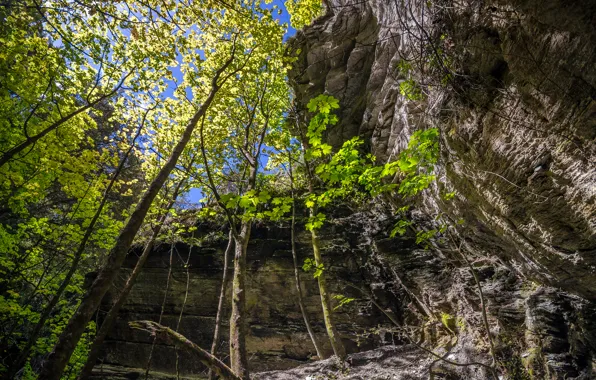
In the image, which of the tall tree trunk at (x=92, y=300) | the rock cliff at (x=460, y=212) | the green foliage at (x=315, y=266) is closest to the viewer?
the rock cliff at (x=460, y=212)

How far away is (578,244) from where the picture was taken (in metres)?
3.88

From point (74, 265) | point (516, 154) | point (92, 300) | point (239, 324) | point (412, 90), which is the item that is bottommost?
point (239, 324)

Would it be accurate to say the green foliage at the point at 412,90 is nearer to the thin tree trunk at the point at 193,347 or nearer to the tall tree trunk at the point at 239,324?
the tall tree trunk at the point at 239,324

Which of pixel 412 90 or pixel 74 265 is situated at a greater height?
pixel 412 90

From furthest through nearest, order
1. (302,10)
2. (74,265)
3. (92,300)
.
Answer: (302,10) < (74,265) < (92,300)

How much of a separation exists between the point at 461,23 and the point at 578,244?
337cm

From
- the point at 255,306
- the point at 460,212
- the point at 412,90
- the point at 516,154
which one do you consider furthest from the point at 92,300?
the point at 255,306

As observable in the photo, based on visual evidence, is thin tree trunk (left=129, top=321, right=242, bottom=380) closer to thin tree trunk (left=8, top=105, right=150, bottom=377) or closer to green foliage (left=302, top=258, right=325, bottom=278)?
green foliage (left=302, top=258, right=325, bottom=278)

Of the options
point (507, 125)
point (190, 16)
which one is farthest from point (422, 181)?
point (190, 16)

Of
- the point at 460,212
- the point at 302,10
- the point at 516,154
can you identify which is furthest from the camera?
the point at 302,10

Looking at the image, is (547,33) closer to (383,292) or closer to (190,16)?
(190,16)

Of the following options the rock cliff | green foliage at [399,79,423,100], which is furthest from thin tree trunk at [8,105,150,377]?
green foliage at [399,79,423,100]

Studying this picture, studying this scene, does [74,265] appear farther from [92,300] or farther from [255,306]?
[255,306]

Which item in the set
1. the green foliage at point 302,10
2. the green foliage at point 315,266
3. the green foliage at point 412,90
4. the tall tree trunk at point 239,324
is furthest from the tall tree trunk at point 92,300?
the green foliage at point 302,10
